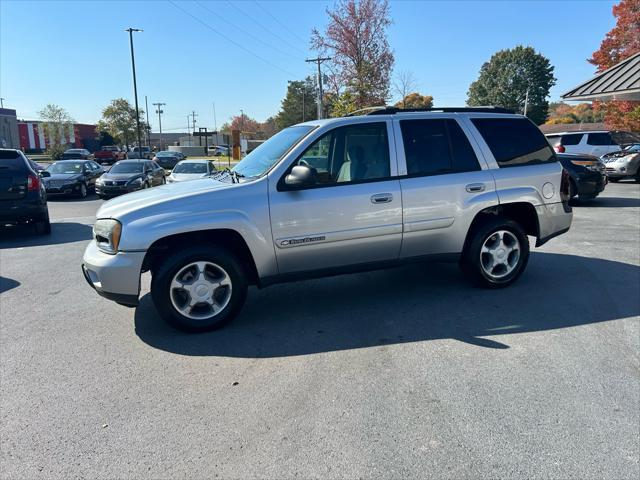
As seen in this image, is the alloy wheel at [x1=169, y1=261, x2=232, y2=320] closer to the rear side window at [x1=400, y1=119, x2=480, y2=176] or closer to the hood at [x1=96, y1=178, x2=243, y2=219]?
the hood at [x1=96, y1=178, x2=243, y2=219]

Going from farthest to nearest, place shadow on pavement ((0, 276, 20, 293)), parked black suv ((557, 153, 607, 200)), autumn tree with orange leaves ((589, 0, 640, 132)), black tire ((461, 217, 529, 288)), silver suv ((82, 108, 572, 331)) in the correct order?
autumn tree with orange leaves ((589, 0, 640, 132)) < parked black suv ((557, 153, 607, 200)) < shadow on pavement ((0, 276, 20, 293)) < black tire ((461, 217, 529, 288)) < silver suv ((82, 108, 572, 331))

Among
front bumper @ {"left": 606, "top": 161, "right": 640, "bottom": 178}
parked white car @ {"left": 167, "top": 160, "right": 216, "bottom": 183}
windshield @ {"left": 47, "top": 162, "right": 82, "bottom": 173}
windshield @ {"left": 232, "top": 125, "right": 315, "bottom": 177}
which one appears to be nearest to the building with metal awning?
front bumper @ {"left": 606, "top": 161, "right": 640, "bottom": 178}

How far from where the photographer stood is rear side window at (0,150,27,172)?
9.18 meters

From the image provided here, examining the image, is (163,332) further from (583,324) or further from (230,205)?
(583,324)

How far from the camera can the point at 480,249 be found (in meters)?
5.25

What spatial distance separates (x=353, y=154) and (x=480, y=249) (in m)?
1.81

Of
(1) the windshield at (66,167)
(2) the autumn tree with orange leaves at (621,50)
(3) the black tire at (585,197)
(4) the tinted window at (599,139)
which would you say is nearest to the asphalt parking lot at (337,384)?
(3) the black tire at (585,197)

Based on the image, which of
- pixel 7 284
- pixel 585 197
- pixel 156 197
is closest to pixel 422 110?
pixel 156 197

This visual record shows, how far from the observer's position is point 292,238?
4457mm

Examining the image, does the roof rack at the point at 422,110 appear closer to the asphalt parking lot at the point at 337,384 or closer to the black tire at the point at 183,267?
the asphalt parking lot at the point at 337,384

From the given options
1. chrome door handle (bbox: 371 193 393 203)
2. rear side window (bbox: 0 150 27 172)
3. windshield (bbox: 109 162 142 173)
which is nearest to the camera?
chrome door handle (bbox: 371 193 393 203)

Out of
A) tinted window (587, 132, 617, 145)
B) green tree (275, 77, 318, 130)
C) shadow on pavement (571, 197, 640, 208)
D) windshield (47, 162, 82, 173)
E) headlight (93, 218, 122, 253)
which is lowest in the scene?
shadow on pavement (571, 197, 640, 208)

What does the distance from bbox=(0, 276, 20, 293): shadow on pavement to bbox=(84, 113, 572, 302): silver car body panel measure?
2258 millimetres

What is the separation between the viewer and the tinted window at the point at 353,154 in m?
4.66
